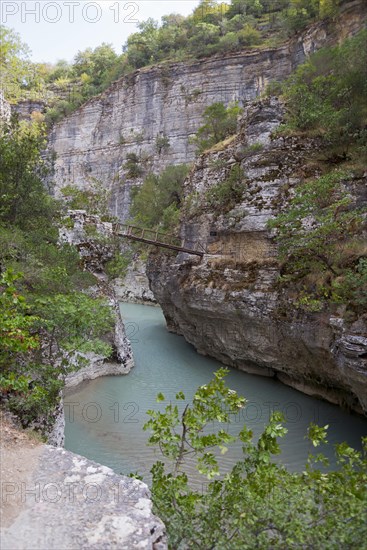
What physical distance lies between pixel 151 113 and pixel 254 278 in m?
34.5

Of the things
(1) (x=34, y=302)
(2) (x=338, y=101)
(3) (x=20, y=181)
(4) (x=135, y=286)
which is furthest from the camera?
(4) (x=135, y=286)

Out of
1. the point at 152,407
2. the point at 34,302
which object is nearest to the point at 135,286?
the point at 152,407

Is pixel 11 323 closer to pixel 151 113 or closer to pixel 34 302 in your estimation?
pixel 34 302

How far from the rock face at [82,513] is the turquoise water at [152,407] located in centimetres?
338

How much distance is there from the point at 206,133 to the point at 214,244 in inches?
540

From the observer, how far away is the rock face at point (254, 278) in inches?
421

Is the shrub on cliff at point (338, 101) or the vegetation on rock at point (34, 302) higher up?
the shrub on cliff at point (338, 101)

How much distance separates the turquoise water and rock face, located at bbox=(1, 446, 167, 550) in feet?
11.1

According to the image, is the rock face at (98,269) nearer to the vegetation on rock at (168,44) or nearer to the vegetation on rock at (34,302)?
the vegetation on rock at (34,302)

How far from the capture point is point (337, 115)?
12492mm

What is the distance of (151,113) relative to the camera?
41.0 m

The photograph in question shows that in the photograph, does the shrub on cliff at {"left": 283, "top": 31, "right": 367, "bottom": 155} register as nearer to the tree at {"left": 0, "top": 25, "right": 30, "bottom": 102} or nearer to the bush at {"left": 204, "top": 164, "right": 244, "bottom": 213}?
the bush at {"left": 204, "top": 164, "right": 244, "bottom": 213}

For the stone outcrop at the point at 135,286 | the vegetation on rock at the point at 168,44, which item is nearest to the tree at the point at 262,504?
the vegetation on rock at the point at 168,44

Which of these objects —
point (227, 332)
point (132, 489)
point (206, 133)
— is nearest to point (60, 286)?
point (132, 489)
